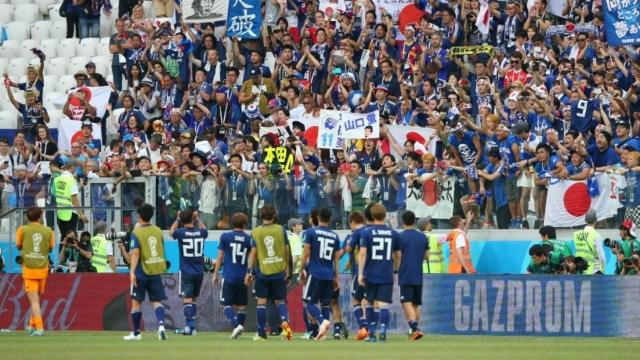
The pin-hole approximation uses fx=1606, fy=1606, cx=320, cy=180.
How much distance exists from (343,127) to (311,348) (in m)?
9.99

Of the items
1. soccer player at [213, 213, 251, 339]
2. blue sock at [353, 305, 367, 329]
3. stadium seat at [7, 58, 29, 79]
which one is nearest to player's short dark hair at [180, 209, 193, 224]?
soccer player at [213, 213, 251, 339]

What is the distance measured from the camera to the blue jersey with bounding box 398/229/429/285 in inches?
999

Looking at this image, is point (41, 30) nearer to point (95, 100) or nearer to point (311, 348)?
point (95, 100)

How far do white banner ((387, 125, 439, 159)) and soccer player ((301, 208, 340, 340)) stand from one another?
6778 mm

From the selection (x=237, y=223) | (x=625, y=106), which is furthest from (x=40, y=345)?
(x=625, y=106)

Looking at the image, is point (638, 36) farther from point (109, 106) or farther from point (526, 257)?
point (109, 106)

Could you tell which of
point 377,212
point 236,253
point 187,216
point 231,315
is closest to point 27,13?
point 187,216

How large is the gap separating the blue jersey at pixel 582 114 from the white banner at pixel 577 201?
2.03 meters

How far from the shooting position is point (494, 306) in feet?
92.8

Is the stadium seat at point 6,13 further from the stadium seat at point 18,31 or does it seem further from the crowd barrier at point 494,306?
the crowd barrier at point 494,306

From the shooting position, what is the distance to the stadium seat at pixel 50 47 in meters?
42.0

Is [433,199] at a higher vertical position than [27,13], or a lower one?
lower

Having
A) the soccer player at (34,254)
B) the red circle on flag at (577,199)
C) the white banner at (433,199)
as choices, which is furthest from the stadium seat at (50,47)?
the red circle on flag at (577,199)

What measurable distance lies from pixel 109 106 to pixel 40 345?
14.2 metres
